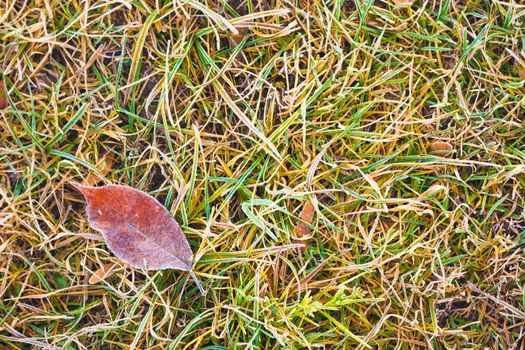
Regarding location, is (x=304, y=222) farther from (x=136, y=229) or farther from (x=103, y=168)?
(x=103, y=168)

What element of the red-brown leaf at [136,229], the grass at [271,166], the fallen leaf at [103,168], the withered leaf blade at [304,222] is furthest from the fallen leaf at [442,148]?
the fallen leaf at [103,168]

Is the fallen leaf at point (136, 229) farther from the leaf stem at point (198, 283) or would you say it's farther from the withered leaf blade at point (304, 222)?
the withered leaf blade at point (304, 222)

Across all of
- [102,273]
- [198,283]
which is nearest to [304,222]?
[198,283]

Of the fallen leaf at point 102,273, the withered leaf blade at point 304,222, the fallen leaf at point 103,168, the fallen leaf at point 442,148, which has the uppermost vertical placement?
the fallen leaf at point 442,148

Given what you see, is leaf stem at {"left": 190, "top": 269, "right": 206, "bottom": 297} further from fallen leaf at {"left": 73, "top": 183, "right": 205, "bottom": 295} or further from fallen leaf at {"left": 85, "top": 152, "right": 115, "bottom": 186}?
fallen leaf at {"left": 85, "top": 152, "right": 115, "bottom": 186}

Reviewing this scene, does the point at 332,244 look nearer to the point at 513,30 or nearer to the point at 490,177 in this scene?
the point at 490,177

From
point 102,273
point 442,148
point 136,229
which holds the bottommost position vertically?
point 102,273
